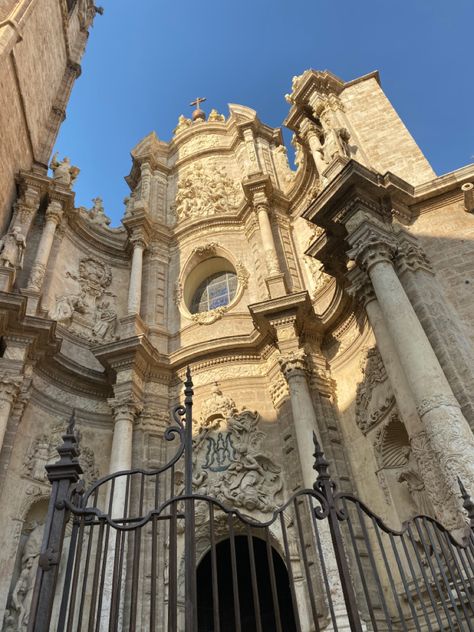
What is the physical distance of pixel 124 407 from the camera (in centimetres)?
1099

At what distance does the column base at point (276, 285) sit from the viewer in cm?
1202

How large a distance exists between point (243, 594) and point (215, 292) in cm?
754

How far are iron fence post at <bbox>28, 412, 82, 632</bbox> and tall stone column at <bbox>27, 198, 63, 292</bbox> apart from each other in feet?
29.6

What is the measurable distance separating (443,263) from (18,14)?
46.1 ft

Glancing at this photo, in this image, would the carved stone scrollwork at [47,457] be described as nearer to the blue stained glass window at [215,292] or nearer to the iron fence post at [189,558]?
the blue stained glass window at [215,292]

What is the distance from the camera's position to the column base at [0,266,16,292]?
11.0 metres

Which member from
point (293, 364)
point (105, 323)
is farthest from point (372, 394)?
point (105, 323)

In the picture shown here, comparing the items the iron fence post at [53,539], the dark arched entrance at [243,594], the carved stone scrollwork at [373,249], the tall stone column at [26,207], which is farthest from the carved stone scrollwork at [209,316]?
the iron fence post at [53,539]

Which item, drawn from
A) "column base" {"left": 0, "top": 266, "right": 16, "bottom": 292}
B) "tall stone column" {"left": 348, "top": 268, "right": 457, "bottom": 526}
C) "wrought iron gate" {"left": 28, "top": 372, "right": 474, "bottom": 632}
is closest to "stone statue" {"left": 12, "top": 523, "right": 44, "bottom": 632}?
"wrought iron gate" {"left": 28, "top": 372, "right": 474, "bottom": 632}

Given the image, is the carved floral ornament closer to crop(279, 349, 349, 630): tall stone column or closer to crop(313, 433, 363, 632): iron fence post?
crop(279, 349, 349, 630): tall stone column

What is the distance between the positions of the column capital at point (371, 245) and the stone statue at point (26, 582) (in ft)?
24.7

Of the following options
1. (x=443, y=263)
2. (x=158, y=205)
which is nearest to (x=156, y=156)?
(x=158, y=205)

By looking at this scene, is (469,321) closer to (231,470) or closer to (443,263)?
(443,263)

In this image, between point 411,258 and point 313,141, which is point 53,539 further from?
point 313,141
